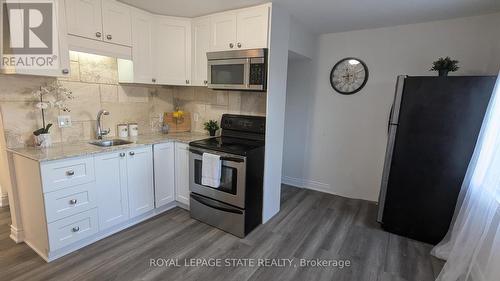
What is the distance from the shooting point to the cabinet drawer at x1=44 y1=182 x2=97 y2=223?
2.03 m

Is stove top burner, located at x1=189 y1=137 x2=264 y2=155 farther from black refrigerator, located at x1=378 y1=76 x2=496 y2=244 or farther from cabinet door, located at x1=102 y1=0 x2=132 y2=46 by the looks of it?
black refrigerator, located at x1=378 y1=76 x2=496 y2=244

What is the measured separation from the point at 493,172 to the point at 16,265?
3895 mm

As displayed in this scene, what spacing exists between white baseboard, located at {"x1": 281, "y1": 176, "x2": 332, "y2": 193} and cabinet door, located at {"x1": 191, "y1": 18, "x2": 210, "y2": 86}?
7.30ft

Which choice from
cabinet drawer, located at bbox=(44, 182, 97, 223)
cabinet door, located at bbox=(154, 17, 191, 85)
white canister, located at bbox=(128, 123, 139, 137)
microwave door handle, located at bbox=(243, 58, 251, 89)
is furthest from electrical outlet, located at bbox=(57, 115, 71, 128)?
microwave door handle, located at bbox=(243, 58, 251, 89)

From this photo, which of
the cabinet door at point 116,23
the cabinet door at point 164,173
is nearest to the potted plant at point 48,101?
the cabinet door at point 116,23

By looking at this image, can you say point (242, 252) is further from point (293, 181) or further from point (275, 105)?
point (293, 181)

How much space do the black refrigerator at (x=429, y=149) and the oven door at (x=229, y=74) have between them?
1.63 m

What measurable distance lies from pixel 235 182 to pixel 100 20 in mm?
2172

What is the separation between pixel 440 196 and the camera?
2.42 m

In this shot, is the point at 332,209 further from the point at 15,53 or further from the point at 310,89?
the point at 15,53

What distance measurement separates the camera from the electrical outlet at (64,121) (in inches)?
99.0

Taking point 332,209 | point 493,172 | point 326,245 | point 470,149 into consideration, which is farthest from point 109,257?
point 470,149

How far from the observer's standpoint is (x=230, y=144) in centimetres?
281

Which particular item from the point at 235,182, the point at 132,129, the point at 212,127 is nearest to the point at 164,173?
the point at 132,129
